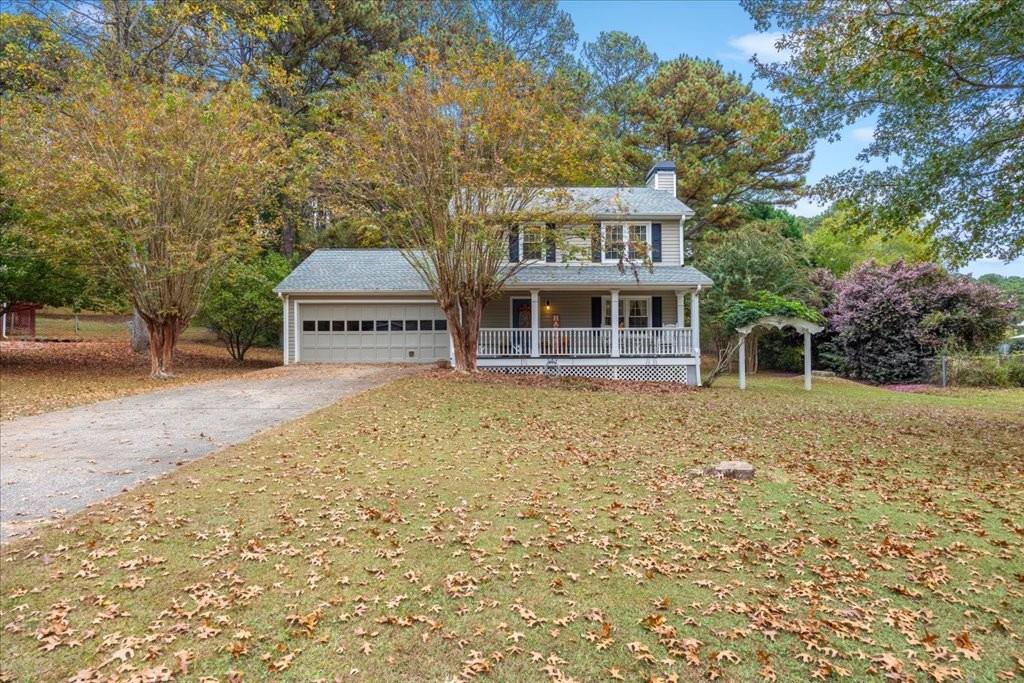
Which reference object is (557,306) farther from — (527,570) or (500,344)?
(527,570)

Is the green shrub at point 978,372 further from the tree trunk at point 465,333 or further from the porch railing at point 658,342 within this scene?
the tree trunk at point 465,333

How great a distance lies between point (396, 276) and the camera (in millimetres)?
20953

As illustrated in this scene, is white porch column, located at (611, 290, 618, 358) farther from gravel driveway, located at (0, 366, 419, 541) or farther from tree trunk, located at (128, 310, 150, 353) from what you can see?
tree trunk, located at (128, 310, 150, 353)

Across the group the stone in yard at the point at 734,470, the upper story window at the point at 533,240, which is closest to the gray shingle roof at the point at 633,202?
the upper story window at the point at 533,240

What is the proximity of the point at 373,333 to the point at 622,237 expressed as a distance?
9.07 metres

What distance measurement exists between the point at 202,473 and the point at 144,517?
130 cm

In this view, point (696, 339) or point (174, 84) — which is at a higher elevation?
point (174, 84)

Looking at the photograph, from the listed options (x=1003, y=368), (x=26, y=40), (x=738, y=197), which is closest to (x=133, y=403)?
(x=26, y=40)

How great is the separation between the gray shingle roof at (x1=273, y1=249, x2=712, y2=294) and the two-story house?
4 centimetres

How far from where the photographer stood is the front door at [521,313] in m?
19.5

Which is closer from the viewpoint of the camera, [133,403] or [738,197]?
[133,403]

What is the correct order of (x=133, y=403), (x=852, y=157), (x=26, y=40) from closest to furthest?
(x=852, y=157) → (x=133, y=403) → (x=26, y=40)

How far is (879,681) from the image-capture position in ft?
10.8

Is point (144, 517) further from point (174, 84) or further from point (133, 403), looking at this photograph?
point (174, 84)
